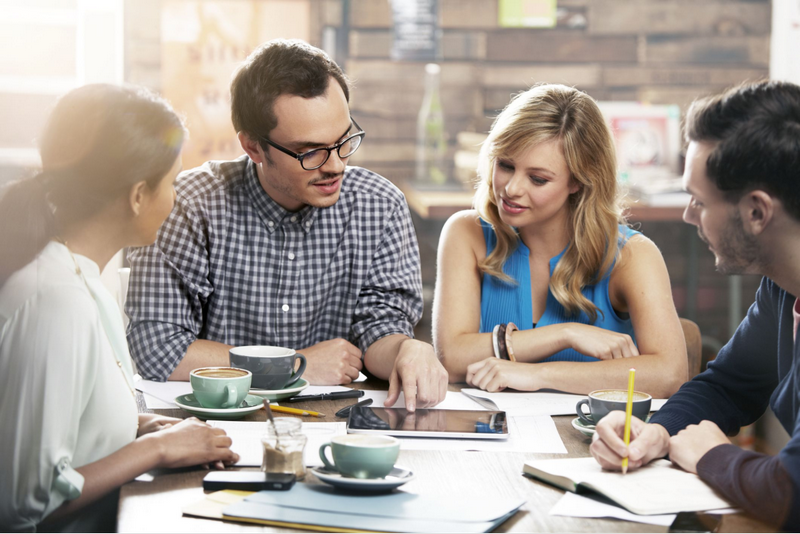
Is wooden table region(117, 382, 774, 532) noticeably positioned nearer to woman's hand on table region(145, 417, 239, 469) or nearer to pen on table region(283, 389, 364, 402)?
woman's hand on table region(145, 417, 239, 469)

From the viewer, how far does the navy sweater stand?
0.92 metres

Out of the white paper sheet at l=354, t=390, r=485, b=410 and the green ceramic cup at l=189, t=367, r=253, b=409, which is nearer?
the green ceramic cup at l=189, t=367, r=253, b=409

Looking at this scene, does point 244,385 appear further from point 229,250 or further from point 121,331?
point 229,250

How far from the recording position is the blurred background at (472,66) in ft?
12.8

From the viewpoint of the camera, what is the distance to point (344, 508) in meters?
0.89

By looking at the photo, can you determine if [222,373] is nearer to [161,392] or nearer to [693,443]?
[161,392]

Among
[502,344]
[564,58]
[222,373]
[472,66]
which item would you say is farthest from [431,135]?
[222,373]

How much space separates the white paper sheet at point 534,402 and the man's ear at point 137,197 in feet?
2.18

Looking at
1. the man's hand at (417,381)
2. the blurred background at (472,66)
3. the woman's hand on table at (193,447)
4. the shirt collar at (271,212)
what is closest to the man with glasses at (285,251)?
the shirt collar at (271,212)

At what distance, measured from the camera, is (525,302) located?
1.88 meters

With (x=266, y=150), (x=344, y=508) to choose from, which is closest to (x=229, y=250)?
(x=266, y=150)

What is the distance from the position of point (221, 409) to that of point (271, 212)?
2.11 ft

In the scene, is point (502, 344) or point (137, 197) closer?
point (137, 197)

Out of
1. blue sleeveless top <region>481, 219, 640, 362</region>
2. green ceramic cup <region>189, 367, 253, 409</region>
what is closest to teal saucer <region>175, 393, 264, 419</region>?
green ceramic cup <region>189, 367, 253, 409</region>
